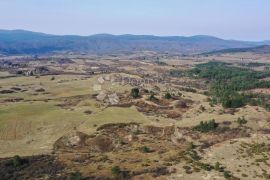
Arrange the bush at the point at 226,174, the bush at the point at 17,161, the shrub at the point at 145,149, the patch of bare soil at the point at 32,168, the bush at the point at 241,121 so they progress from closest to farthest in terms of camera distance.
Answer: the bush at the point at 226,174 < the patch of bare soil at the point at 32,168 < the bush at the point at 17,161 < the shrub at the point at 145,149 < the bush at the point at 241,121

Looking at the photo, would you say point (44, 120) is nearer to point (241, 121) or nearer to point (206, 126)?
point (206, 126)

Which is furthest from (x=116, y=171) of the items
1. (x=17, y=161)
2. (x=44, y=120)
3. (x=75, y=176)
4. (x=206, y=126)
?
(x=44, y=120)

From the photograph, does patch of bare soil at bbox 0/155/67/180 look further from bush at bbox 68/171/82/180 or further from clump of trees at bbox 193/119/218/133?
clump of trees at bbox 193/119/218/133

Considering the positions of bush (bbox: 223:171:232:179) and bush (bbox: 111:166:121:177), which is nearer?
bush (bbox: 223:171:232:179)

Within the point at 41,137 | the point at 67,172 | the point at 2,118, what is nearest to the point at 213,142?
the point at 67,172

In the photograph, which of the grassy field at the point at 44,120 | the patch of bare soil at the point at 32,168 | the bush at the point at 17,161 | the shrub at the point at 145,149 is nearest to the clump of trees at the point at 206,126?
the grassy field at the point at 44,120

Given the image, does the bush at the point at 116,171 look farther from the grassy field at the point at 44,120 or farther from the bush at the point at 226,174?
the grassy field at the point at 44,120

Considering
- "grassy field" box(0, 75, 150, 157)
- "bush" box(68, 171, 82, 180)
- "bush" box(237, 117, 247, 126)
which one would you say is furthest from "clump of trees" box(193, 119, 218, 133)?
"bush" box(68, 171, 82, 180)

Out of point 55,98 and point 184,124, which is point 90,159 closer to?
point 184,124
